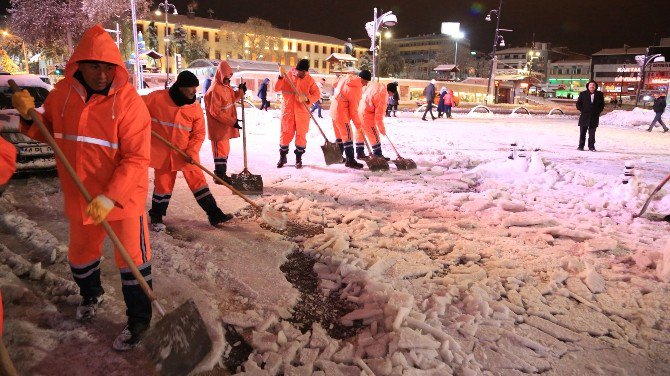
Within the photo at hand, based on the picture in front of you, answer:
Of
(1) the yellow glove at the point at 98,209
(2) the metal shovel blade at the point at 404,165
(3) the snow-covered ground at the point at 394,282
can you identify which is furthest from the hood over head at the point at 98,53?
(2) the metal shovel blade at the point at 404,165

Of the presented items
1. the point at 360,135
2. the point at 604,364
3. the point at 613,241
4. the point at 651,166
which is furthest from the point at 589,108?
the point at 604,364

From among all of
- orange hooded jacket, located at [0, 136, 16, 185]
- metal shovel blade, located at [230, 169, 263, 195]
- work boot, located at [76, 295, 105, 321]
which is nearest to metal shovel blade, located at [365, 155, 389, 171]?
metal shovel blade, located at [230, 169, 263, 195]

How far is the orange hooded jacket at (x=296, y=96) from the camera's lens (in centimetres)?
780

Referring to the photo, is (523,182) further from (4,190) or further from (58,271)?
(4,190)

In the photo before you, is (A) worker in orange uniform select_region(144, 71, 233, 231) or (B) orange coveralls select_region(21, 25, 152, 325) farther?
(A) worker in orange uniform select_region(144, 71, 233, 231)

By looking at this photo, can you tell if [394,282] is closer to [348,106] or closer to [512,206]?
[512,206]

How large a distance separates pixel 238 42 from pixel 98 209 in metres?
62.1

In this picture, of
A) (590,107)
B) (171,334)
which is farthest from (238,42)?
(171,334)

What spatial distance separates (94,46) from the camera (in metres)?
2.44

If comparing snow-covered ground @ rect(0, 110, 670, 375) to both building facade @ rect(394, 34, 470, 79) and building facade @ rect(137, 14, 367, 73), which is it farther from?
building facade @ rect(394, 34, 470, 79)

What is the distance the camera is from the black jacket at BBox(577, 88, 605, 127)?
1116 cm

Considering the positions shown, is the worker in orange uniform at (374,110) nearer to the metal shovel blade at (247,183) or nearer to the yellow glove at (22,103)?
the metal shovel blade at (247,183)

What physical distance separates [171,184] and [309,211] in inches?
67.9

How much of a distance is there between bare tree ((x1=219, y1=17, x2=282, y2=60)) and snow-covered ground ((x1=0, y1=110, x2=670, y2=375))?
56.3m
